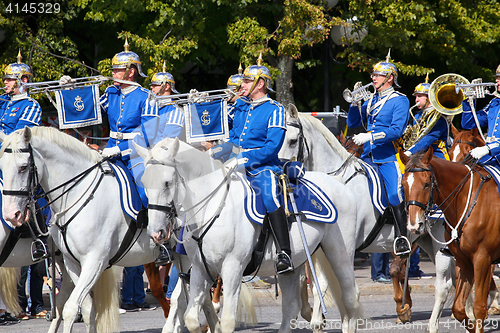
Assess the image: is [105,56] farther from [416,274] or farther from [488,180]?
[488,180]

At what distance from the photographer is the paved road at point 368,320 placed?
856 cm

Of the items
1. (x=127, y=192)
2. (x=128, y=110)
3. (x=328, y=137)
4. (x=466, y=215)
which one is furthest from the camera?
(x=328, y=137)

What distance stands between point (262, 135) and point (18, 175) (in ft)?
8.06

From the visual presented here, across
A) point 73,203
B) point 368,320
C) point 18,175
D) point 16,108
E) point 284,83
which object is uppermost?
point 284,83

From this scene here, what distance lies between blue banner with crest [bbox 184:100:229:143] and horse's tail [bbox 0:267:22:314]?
3.18 meters

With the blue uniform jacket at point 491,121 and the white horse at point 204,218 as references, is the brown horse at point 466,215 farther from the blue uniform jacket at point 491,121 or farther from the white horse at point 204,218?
the white horse at point 204,218

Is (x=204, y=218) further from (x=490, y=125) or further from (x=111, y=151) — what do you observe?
(x=490, y=125)

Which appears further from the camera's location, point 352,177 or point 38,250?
point 352,177

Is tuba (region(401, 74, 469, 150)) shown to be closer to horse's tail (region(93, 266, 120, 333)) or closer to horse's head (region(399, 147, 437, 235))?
horse's head (region(399, 147, 437, 235))

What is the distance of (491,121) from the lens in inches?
309

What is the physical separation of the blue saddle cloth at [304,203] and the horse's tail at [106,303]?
2229mm

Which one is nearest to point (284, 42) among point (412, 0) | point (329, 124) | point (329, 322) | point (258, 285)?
point (329, 124)

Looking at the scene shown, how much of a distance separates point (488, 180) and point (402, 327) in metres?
2.42

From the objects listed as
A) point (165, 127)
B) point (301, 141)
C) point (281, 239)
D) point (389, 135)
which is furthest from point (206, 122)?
point (389, 135)
